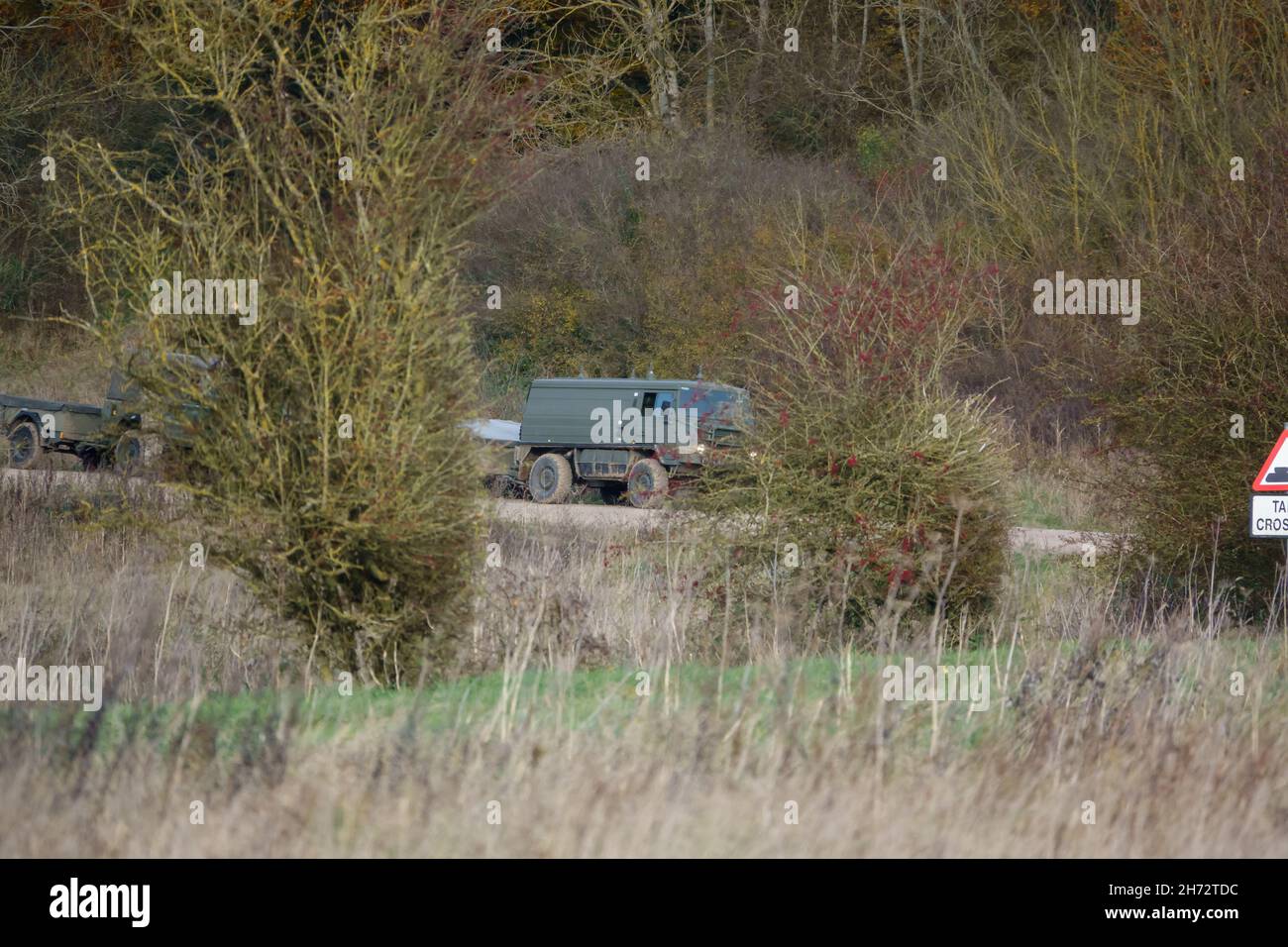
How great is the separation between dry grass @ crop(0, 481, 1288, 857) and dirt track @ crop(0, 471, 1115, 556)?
5652mm

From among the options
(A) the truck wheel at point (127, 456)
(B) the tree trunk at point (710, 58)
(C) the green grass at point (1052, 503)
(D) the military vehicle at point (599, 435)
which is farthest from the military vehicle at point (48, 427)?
(B) the tree trunk at point (710, 58)

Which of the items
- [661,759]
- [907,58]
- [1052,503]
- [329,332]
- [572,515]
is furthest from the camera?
[907,58]

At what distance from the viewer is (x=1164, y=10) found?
22.7 meters

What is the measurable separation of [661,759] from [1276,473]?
3468 millimetres

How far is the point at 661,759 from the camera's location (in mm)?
5457

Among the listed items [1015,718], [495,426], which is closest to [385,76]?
[1015,718]

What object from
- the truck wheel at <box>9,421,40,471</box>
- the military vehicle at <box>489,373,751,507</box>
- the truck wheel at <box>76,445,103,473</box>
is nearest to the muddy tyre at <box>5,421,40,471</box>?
the truck wheel at <box>9,421,40,471</box>

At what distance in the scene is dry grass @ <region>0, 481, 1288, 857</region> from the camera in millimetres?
4754

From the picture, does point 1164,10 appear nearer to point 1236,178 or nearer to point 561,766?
point 1236,178

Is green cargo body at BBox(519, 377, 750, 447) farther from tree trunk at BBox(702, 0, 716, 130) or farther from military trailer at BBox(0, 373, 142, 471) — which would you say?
tree trunk at BBox(702, 0, 716, 130)

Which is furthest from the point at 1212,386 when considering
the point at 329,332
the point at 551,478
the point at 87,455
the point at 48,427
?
the point at 48,427

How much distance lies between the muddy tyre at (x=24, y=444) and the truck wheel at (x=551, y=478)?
7049 mm

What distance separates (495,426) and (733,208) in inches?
305

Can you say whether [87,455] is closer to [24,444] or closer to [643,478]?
[24,444]
